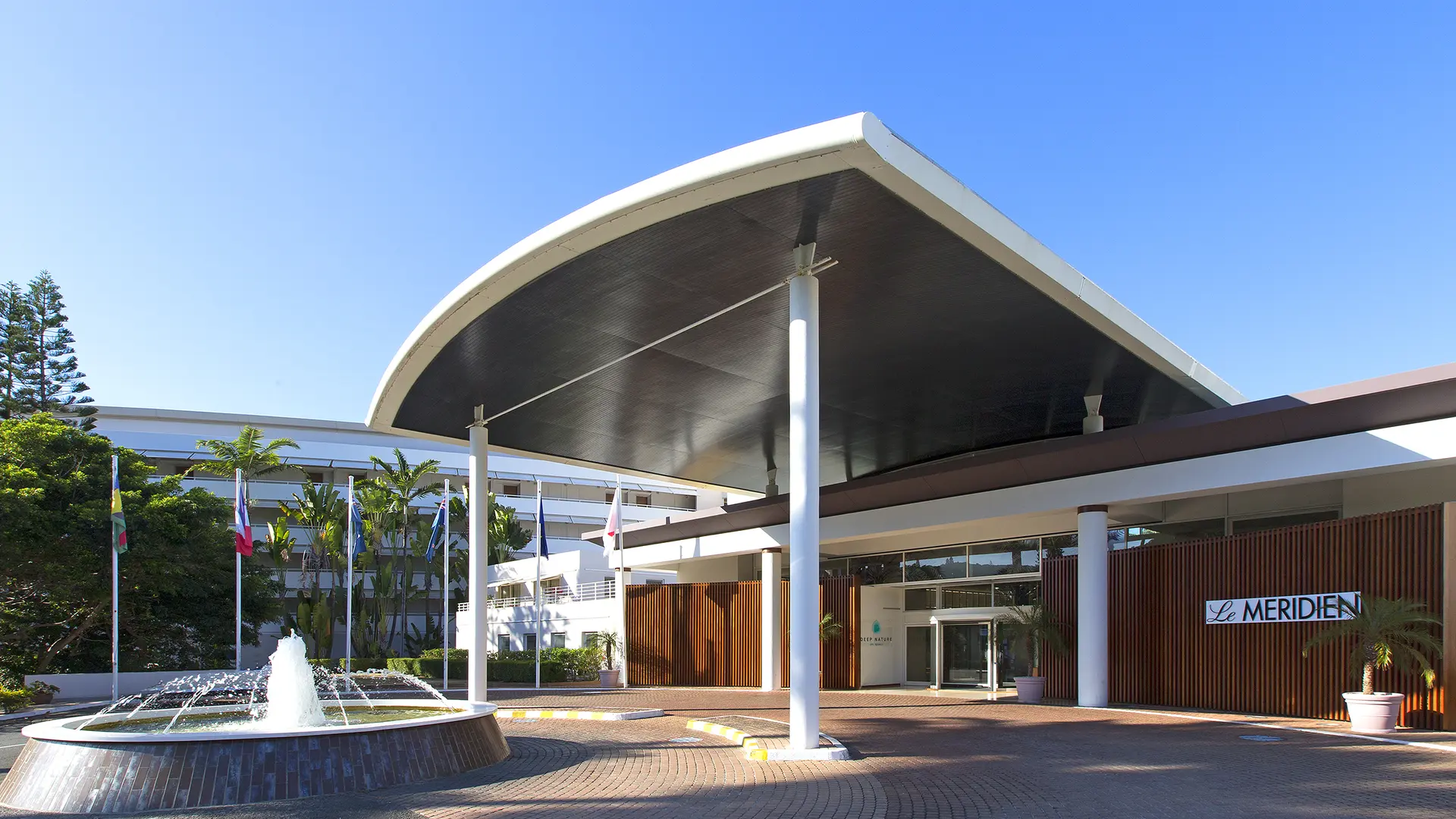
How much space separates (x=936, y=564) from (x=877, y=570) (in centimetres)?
201

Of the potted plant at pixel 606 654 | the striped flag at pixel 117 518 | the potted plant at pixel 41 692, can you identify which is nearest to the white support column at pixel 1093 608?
the potted plant at pixel 606 654

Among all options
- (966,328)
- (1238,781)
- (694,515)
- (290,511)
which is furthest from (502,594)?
(1238,781)

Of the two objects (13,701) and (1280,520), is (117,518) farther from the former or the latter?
(1280,520)

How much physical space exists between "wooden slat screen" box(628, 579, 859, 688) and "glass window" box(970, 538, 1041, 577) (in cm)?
317

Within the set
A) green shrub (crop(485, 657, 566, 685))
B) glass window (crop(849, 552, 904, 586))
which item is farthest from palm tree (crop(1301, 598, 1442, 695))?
green shrub (crop(485, 657, 566, 685))

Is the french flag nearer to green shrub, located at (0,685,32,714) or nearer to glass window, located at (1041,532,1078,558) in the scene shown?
green shrub, located at (0,685,32,714)

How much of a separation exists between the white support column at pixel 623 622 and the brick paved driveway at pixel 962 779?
14.8m

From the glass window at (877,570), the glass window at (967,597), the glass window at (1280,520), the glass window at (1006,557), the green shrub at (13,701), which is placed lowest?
the green shrub at (13,701)

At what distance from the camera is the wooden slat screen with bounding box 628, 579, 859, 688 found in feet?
83.1

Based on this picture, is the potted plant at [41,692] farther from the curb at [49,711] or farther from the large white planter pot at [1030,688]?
the large white planter pot at [1030,688]

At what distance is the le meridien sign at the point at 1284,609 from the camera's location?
1441cm

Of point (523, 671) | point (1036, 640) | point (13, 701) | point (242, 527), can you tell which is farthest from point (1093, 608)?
point (13, 701)

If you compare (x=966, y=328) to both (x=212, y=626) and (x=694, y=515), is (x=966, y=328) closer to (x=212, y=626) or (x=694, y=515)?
(x=694, y=515)

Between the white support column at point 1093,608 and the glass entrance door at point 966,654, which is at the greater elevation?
the white support column at point 1093,608
